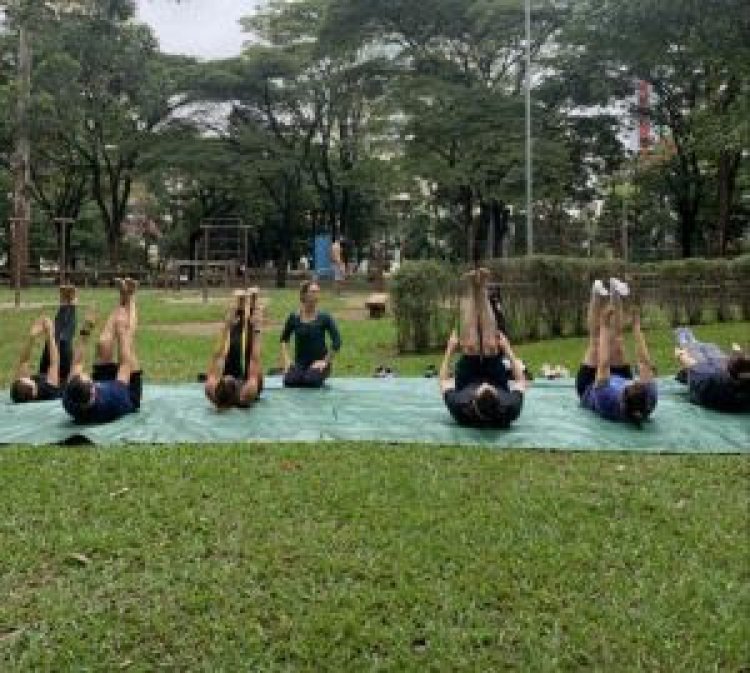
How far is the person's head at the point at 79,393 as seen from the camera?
21.3 feet

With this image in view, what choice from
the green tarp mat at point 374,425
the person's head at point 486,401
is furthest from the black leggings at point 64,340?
the person's head at point 486,401

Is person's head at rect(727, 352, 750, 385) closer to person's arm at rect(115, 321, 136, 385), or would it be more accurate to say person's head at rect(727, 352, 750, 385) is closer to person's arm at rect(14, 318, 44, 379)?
person's arm at rect(115, 321, 136, 385)

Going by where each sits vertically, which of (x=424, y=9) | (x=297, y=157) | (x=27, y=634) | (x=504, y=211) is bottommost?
(x=27, y=634)

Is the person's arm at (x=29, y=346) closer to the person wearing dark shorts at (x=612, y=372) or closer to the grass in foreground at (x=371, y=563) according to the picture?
the grass in foreground at (x=371, y=563)

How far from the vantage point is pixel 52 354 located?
8.02 meters

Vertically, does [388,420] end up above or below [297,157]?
below

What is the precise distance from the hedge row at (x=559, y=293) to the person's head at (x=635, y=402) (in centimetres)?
641

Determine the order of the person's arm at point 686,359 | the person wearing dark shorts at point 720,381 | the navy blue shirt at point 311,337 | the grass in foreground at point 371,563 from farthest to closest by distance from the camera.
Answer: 1. the navy blue shirt at point 311,337
2. the person's arm at point 686,359
3. the person wearing dark shorts at point 720,381
4. the grass in foreground at point 371,563

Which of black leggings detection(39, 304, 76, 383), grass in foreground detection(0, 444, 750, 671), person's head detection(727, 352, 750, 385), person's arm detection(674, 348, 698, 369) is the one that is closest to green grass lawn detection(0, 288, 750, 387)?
black leggings detection(39, 304, 76, 383)

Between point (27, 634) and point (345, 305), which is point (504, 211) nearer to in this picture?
point (345, 305)

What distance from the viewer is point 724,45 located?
1359cm

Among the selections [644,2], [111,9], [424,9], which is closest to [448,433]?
[644,2]

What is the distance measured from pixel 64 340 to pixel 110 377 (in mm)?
1189

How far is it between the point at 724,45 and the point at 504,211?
19.6m
